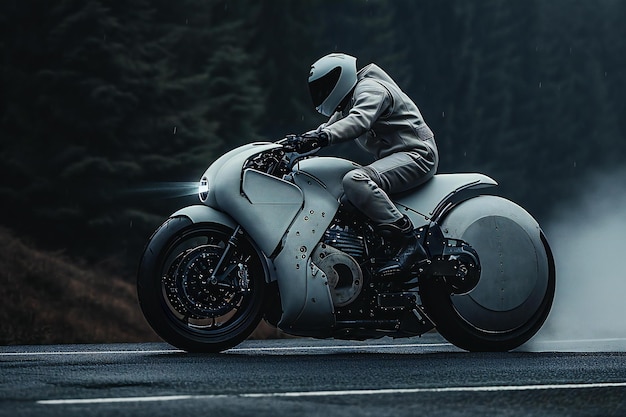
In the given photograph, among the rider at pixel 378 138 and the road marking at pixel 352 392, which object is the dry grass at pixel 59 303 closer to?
the rider at pixel 378 138

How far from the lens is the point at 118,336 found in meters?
16.0

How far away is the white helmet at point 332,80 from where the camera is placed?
8055 mm

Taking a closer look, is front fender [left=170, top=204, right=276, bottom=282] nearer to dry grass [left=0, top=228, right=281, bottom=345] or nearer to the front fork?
the front fork

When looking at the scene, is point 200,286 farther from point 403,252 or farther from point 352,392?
point 352,392

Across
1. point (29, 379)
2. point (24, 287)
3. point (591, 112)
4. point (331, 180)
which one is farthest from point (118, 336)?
point (591, 112)

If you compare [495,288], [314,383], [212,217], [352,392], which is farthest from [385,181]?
[352,392]

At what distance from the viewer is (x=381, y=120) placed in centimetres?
808

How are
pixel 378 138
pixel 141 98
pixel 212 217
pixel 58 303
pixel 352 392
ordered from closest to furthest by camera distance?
pixel 352 392 < pixel 212 217 < pixel 378 138 < pixel 58 303 < pixel 141 98

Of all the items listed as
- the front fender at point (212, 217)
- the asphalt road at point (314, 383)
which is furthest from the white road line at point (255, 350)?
the front fender at point (212, 217)

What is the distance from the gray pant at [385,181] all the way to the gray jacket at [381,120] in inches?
3.7

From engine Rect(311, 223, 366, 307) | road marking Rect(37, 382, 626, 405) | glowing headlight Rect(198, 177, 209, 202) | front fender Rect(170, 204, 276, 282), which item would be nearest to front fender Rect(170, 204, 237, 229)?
front fender Rect(170, 204, 276, 282)

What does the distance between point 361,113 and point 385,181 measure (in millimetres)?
450

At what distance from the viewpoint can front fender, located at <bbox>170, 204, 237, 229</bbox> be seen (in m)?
7.57

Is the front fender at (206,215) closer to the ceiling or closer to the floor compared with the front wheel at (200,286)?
closer to the ceiling
